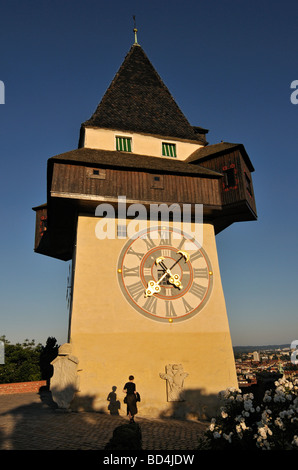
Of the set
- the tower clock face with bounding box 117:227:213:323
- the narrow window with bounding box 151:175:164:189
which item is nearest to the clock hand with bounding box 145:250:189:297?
the tower clock face with bounding box 117:227:213:323

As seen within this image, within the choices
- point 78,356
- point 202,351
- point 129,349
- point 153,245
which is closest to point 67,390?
point 78,356

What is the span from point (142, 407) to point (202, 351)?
318 centimetres

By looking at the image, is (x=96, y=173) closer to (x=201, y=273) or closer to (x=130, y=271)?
(x=130, y=271)

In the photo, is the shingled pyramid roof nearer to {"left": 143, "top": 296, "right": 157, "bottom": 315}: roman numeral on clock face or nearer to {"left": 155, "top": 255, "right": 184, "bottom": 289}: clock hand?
{"left": 155, "top": 255, "right": 184, "bottom": 289}: clock hand

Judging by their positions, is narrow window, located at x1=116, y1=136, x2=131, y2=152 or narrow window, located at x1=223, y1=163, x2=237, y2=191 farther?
narrow window, located at x1=116, y1=136, x2=131, y2=152

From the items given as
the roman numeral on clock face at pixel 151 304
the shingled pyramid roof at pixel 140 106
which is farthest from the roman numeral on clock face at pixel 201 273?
the shingled pyramid roof at pixel 140 106

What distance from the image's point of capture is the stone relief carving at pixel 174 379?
12953 millimetres

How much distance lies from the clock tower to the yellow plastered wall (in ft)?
0.12

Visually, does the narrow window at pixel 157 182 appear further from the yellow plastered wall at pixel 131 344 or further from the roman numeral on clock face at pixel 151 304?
the roman numeral on clock face at pixel 151 304

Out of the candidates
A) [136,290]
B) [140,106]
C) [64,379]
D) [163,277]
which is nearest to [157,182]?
[163,277]

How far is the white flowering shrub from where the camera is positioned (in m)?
5.38

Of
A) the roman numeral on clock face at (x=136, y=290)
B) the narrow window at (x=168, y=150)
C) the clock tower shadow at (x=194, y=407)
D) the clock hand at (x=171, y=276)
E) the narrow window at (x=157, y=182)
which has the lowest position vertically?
the clock tower shadow at (x=194, y=407)

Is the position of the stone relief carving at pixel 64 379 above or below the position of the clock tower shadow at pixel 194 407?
above

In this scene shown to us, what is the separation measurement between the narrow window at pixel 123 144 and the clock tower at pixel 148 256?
0.07m
